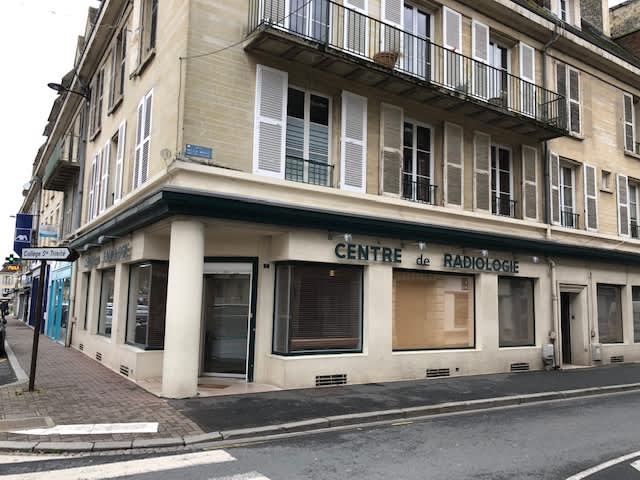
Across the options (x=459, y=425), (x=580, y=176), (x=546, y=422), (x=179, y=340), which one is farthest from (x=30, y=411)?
(x=580, y=176)

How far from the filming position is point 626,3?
2247 centimetres

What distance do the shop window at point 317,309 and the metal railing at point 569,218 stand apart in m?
7.91

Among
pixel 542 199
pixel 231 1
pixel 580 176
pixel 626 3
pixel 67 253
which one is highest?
pixel 626 3

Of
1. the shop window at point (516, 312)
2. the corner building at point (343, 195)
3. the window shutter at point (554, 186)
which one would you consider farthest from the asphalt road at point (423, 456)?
the window shutter at point (554, 186)

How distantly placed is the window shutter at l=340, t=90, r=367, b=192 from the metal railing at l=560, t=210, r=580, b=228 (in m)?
7.73

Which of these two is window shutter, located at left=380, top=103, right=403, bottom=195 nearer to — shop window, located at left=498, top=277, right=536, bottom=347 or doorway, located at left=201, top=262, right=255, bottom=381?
doorway, located at left=201, top=262, right=255, bottom=381

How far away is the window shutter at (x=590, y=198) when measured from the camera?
16.2 meters

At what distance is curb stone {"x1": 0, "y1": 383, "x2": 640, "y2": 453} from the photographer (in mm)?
6207

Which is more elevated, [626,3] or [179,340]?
[626,3]

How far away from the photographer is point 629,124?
18062 mm

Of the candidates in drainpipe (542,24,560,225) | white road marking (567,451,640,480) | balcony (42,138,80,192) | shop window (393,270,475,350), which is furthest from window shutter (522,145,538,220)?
balcony (42,138,80,192)

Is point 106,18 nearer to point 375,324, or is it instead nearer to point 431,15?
point 431,15

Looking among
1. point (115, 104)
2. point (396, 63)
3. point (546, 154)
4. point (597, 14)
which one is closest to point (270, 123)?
point (396, 63)

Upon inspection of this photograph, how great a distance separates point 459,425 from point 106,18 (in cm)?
1466
